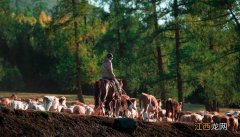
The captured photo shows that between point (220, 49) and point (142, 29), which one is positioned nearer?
point (220, 49)

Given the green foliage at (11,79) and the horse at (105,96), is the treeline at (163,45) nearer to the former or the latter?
the green foliage at (11,79)

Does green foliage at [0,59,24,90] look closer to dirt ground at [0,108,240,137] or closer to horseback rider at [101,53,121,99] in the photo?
horseback rider at [101,53,121,99]

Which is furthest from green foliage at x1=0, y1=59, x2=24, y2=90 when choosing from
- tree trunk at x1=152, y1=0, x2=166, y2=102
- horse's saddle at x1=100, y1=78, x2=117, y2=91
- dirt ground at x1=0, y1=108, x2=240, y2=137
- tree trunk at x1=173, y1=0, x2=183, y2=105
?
dirt ground at x1=0, y1=108, x2=240, y2=137

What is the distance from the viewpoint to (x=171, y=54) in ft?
138

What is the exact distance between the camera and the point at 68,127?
57.6 ft

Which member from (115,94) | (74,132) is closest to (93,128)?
(74,132)

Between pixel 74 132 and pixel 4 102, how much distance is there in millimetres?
13639

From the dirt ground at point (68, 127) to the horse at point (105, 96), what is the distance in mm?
3380

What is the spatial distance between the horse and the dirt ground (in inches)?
133

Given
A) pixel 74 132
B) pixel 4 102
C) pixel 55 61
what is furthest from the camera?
pixel 55 61

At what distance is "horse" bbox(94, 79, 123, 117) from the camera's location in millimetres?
22516

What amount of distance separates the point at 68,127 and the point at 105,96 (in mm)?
5209

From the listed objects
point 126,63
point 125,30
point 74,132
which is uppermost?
point 125,30

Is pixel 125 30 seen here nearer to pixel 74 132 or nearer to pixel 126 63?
pixel 126 63
